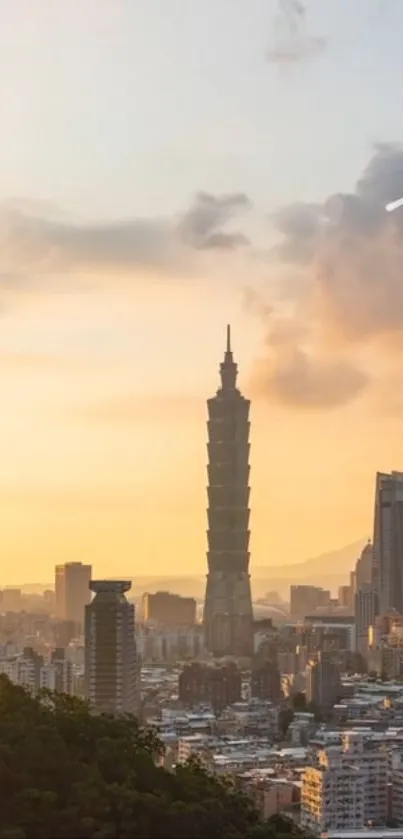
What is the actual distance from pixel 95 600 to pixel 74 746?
65.4 feet

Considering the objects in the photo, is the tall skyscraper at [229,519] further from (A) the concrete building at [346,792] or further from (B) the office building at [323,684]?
(A) the concrete building at [346,792]

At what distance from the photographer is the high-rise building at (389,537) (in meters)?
46.7

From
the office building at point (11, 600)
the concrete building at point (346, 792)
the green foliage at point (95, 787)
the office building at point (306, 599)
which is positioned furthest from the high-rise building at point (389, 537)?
the green foliage at point (95, 787)

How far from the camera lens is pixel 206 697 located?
29.8 meters

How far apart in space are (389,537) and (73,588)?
31.0 ft

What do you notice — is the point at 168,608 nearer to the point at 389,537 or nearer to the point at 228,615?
the point at 389,537

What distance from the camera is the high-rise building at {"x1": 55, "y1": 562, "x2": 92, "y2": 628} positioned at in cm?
4888

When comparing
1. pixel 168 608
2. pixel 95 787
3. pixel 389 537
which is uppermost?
pixel 389 537

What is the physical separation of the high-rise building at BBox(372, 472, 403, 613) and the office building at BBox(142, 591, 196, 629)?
719 cm

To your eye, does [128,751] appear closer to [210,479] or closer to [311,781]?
[311,781]

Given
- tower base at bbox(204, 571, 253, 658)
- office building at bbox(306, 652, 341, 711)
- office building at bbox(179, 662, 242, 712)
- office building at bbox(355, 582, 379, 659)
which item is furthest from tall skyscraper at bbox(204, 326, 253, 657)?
office building at bbox(306, 652, 341, 711)

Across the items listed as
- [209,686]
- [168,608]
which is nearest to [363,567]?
[168,608]

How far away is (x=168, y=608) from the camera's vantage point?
52.9m

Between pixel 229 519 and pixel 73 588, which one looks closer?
pixel 229 519
